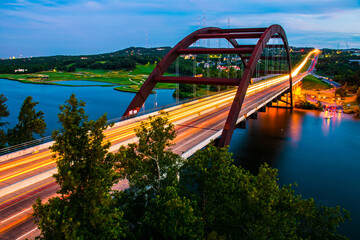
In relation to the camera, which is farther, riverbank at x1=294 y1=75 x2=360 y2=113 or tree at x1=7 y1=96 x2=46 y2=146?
riverbank at x1=294 y1=75 x2=360 y2=113

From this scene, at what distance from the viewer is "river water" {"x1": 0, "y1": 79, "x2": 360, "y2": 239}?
29.5m

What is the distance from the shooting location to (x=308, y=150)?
4344 cm

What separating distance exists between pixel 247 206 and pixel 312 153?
32.1 m

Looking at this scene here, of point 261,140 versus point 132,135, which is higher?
point 132,135

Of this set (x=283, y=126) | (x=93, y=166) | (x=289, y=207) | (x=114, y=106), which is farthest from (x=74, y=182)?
(x=114, y=106)

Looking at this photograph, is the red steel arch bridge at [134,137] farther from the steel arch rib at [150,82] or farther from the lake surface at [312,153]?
the lake surface at [312,153]

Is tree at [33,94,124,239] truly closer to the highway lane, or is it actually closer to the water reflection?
the highway lane

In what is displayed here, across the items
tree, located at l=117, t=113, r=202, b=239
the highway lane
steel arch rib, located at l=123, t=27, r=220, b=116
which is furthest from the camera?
steel arch rib, located at l=123, t=27, r=220, b=116

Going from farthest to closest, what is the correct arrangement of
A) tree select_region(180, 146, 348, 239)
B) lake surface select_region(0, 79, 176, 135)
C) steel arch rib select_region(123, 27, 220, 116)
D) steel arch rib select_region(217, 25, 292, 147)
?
1. lake surface select_region(0, 79, 176, 135)
2. steel arch rib select_region(123, 27, 220, 116)
3. steel arch rib select_region(217, 25, 292, 147)
4. tree select_region(180, 146, 348, 239)

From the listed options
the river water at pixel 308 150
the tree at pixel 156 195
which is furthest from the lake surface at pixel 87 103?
the tree at pixel 156 195

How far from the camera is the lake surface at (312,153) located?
29109mm

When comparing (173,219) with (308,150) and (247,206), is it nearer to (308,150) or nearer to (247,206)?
(247,206)

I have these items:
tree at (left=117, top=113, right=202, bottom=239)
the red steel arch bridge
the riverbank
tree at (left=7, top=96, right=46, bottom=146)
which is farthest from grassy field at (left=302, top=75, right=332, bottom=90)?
tree at (left=117, top=113, right=202, bottom=239)

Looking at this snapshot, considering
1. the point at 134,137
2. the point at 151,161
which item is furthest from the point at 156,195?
the point at 134,137
